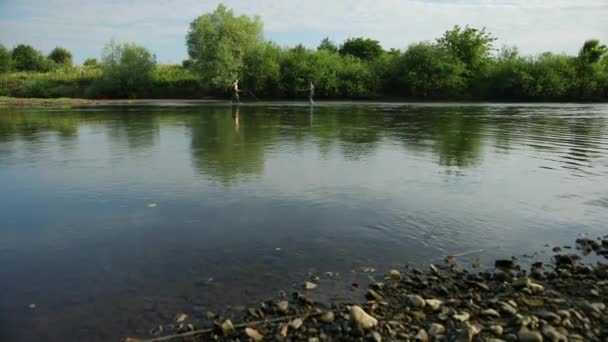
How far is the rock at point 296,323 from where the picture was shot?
4.91m

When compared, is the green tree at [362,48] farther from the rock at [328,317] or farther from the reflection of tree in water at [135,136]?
the rock at [328,317]

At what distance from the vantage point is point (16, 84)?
75.6 m

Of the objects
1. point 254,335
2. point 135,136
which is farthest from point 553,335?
point 135,136

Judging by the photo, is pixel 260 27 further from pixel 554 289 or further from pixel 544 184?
pixel 554 289

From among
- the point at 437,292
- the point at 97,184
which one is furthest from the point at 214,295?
the point at 97,184

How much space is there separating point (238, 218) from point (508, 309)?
5130 mm

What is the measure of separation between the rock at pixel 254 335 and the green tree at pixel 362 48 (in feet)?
314

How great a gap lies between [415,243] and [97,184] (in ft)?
26.2

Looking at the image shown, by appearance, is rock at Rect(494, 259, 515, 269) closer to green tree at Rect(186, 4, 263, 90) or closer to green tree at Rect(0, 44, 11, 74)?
green tree at Rect(186, 4, 263, 90)

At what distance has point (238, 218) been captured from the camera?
8.85 metres

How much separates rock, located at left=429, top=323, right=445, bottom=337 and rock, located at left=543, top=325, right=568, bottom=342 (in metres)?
1.00

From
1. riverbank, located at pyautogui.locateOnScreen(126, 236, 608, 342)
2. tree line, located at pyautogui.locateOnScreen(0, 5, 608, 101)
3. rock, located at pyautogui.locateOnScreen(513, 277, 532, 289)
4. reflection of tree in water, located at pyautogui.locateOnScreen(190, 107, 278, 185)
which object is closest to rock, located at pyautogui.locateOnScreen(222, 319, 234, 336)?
riverbank, located at pyautogui.locateOnScreen(126, 236, 608, 342)

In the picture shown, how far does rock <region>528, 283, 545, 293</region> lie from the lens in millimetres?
5714

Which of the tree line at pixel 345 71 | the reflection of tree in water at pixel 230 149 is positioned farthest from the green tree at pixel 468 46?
the reflection of tree in water at pixel 230 149
